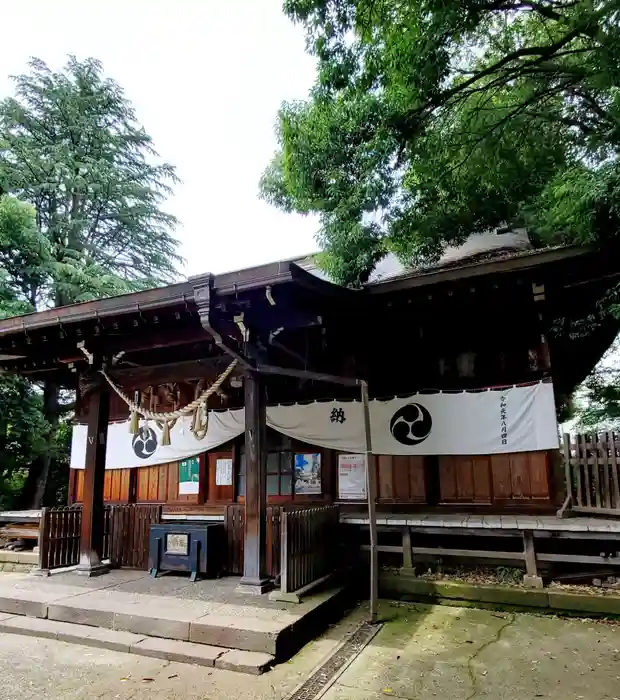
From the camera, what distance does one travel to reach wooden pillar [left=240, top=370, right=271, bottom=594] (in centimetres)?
538

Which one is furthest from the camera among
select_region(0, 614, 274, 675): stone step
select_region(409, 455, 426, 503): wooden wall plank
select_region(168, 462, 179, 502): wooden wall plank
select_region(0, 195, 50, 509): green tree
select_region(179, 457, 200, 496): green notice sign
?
select_region(0, 195, 50, 509): green tree

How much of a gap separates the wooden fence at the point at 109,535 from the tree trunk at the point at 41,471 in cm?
647

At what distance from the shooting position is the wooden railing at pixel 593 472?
5633 mm

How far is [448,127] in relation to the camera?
7.39 meters

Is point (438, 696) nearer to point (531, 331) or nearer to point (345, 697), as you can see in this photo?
point (345, 697)

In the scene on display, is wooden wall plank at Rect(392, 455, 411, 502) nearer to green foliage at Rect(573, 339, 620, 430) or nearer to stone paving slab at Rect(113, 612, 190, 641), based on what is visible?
stone paving slab at Rect(113, 612, 190, 641)

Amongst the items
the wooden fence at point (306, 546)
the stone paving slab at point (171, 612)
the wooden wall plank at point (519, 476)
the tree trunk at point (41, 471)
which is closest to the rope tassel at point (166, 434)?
the stone paving slab at point (171, 612)

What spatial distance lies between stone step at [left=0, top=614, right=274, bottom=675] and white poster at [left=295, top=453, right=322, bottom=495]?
11.8 feet

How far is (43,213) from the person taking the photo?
1418 centimetres

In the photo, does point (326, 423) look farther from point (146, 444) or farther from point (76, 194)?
point (76, 194)

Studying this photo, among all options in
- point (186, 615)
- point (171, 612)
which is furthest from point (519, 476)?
point (171, 612)

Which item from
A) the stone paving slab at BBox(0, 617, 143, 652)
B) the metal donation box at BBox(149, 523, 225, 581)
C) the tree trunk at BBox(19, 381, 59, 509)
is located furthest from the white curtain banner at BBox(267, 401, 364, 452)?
the tree trunk at BBox(19, 381, 59, 509)

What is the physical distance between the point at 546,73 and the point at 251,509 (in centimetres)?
695

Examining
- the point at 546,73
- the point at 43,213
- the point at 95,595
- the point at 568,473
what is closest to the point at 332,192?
the point at 546,73
